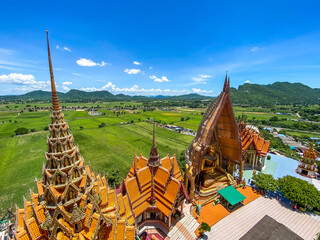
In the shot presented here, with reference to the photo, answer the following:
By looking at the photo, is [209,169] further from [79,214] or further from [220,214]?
[79,214]

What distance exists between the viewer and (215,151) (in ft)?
76.0

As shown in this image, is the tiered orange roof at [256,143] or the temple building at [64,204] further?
the tiered orange roof at [256,143]

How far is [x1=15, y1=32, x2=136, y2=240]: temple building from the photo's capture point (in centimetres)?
982

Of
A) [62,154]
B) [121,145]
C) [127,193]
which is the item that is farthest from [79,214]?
[121,145]

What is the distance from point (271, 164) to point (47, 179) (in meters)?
39.0

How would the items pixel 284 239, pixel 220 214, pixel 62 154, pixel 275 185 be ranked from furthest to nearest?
pixel 275 185, pixel 220 214, pixel 284 239, pixel 62 154

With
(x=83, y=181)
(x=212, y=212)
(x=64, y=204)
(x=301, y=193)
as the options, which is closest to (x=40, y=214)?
(x=64, y=204)

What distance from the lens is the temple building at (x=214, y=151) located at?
1967 cm

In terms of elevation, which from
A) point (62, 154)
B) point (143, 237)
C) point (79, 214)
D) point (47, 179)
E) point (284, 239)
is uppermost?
point (62, 154)

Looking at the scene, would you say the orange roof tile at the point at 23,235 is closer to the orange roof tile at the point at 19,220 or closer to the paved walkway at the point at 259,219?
the orange roof tile at the point at 19,220

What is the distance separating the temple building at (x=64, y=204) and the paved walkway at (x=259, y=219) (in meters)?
11.7

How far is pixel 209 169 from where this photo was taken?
73.1ft

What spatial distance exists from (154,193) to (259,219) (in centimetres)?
1369

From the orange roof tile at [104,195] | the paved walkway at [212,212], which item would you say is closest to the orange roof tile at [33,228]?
the orange roof tile at [104,195]
